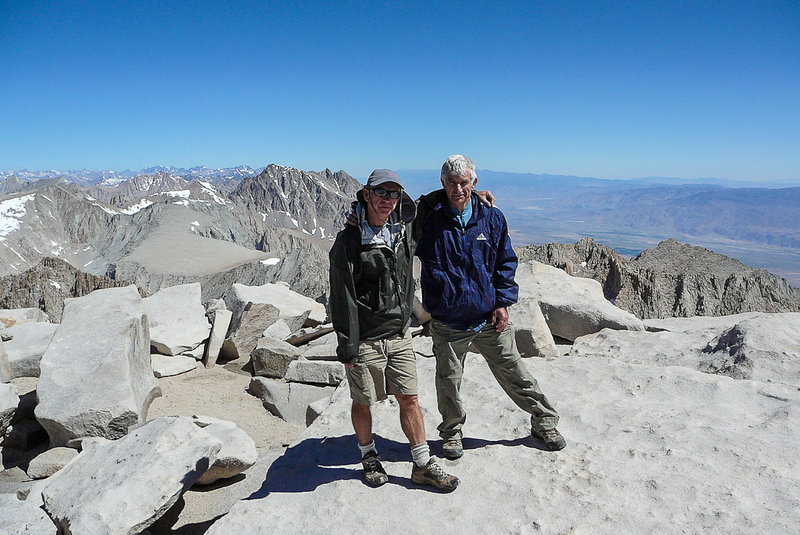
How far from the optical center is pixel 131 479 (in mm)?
3734

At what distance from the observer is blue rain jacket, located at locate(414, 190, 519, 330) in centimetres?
388

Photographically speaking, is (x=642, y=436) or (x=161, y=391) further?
(x=161, y=391)

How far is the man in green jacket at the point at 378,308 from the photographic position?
141 inches

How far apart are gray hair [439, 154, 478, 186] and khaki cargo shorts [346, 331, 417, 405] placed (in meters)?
1.33

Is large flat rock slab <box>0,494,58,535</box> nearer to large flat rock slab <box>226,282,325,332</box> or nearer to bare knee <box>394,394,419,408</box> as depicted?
bare knee <box>394,394,419,408</box>

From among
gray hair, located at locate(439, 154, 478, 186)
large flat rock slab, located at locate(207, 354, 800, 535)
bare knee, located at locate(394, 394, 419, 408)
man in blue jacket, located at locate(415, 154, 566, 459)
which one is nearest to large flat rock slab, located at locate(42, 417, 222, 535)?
large flat rock slab, located at locate(207, 354, 800, 535)

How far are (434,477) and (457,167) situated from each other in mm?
2335

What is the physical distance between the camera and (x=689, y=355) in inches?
264

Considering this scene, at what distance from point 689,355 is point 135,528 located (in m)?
6.66

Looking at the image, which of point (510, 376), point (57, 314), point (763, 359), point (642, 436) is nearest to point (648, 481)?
point (642, 436)

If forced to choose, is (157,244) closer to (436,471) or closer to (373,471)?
(373,471)

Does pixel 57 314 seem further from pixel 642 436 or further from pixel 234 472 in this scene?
pixel 642 436

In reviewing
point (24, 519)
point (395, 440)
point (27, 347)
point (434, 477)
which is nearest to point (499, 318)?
point (434, 477)

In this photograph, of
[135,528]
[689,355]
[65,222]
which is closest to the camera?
[135,528]
